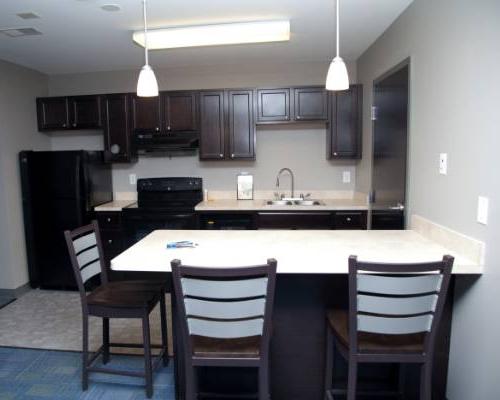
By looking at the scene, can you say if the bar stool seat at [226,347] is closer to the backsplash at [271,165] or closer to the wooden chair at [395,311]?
the wooden chair at [395,311]

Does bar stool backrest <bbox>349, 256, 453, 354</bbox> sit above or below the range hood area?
below

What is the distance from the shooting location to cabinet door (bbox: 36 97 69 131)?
432 cm

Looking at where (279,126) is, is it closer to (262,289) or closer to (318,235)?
(318,235)

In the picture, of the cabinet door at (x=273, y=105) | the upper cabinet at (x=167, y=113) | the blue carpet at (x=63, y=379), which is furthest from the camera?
the upper cabinet at (x=167, y=113)

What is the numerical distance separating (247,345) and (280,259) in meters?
0.45

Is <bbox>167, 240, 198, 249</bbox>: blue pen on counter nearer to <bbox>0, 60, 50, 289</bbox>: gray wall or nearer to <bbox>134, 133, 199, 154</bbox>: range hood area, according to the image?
<bbox>134, 133, 199, 154</bbox>: range hood area

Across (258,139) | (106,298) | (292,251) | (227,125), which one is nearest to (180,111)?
(227,125)

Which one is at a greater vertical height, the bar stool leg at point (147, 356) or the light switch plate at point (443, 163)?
the light switch plate at point (443, 163)

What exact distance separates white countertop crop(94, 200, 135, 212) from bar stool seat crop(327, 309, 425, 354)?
10.00 ft

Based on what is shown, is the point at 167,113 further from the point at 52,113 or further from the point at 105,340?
the point at 105,340

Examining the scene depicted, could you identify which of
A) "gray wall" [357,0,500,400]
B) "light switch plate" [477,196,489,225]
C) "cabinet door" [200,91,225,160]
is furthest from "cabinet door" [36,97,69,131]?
"light switch plate" [477,196,489,225]

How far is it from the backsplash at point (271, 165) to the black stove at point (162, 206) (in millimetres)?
161

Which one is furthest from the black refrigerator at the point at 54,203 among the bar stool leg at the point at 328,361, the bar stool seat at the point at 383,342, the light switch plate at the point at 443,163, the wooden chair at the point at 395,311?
the light switch plate at the point at 443,163

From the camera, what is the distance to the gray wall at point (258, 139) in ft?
14.2
